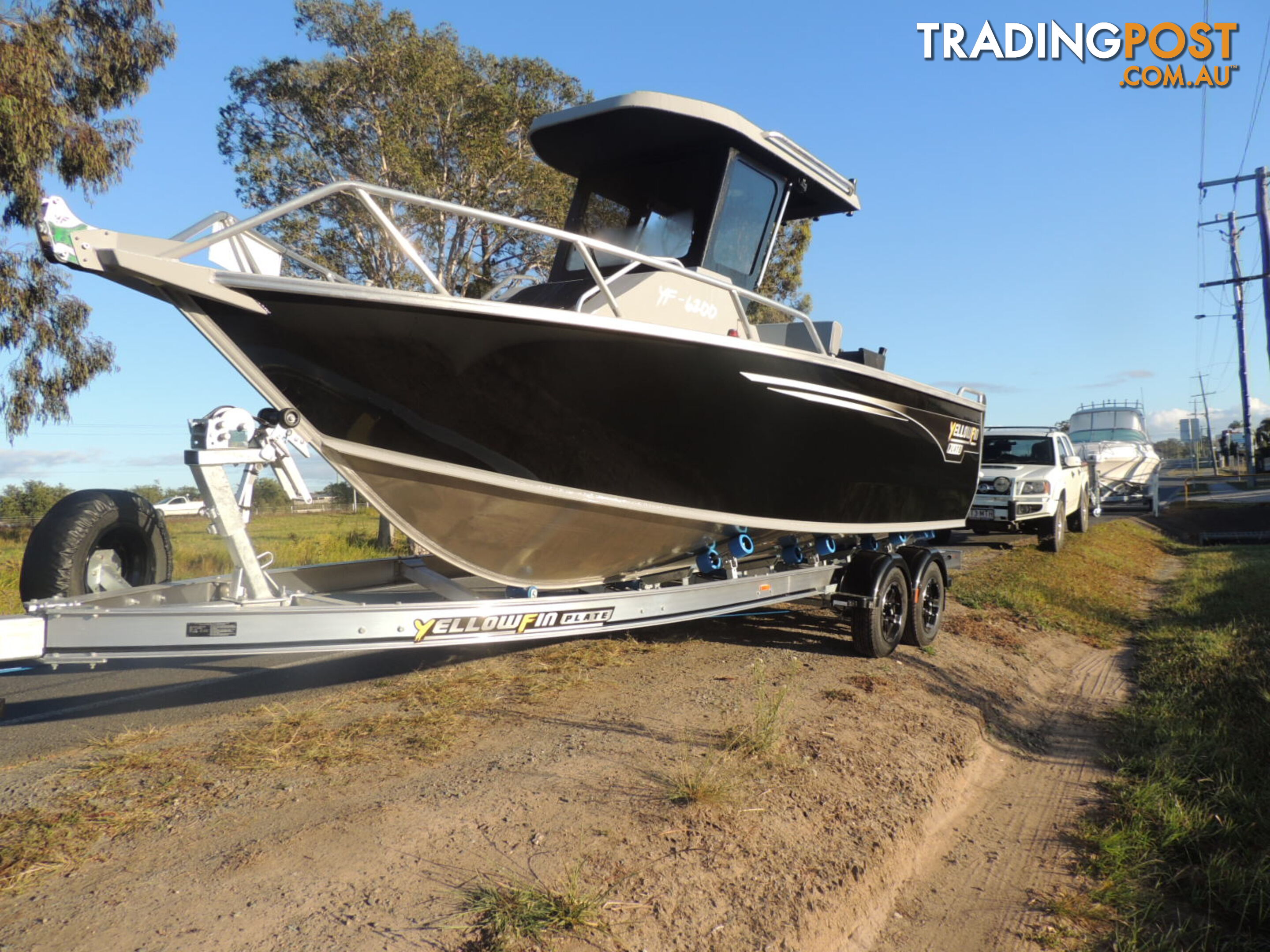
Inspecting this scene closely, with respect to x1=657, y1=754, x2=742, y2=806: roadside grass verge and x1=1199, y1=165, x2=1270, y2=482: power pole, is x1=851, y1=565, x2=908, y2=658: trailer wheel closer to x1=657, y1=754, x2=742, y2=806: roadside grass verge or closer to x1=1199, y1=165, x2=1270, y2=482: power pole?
x1=657, y1=754, x2=742, y2=806: roadside grass verge

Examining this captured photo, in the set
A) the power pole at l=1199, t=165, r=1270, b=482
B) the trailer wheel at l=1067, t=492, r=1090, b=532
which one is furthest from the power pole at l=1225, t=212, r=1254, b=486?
the trailer wheel at l=1067, t=492, r=1090, b=532

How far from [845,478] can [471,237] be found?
1066cm

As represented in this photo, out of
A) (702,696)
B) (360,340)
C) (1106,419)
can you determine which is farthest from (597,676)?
(1106,419)

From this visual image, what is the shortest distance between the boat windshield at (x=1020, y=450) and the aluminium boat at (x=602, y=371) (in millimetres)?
8817

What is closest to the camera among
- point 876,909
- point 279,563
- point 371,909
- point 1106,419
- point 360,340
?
point 371,909

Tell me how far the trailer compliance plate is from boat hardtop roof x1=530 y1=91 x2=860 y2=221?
3492mm

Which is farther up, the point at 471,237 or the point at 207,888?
the point at 471,237

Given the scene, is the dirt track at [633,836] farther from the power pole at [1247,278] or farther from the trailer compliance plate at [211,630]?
the power pole at [1247,278]

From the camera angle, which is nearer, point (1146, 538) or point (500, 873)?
point (500, 873)

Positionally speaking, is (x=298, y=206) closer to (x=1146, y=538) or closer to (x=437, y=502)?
(x=437, y=502)

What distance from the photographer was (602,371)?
13.9 ft

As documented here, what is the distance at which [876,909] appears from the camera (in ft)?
10.2

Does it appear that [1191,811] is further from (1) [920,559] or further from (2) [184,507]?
(2) [184,507]

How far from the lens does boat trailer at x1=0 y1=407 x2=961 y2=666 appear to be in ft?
11.0
